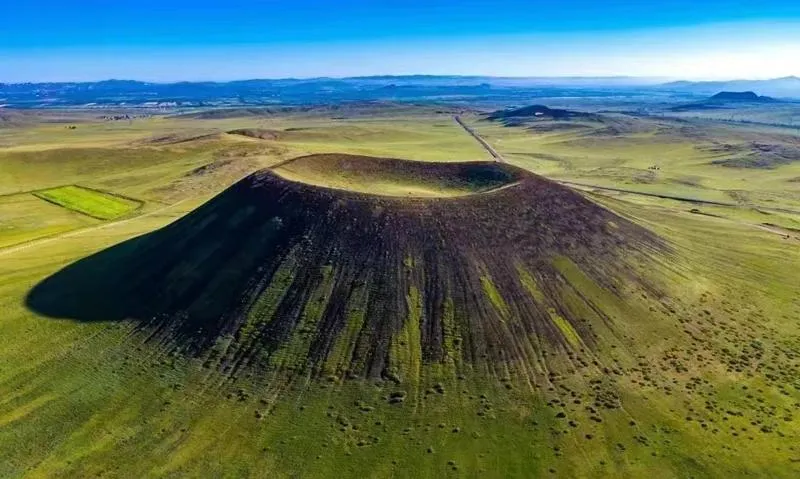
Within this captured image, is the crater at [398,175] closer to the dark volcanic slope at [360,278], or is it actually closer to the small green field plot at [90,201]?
the dark volcanic slope at [360,278]

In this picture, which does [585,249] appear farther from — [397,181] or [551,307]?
[397,181]

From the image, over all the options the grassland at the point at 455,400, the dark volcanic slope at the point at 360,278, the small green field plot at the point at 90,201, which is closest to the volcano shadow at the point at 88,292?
the dark volcanic slope at the point at 360,278

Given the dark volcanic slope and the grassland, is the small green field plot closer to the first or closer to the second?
the grassland

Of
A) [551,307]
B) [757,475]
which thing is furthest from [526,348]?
[757,475]

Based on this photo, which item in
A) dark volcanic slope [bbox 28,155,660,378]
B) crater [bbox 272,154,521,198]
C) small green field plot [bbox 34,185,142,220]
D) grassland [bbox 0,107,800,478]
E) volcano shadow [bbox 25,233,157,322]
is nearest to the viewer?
grassland [bbox 0,107,800,478]

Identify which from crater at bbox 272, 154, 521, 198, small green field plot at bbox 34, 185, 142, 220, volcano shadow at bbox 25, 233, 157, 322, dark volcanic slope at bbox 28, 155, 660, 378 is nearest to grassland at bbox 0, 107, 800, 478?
dark volcanic slope at bbox 28, 155, 660, 378

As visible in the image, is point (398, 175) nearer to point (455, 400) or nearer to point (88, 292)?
point (88, 292)
